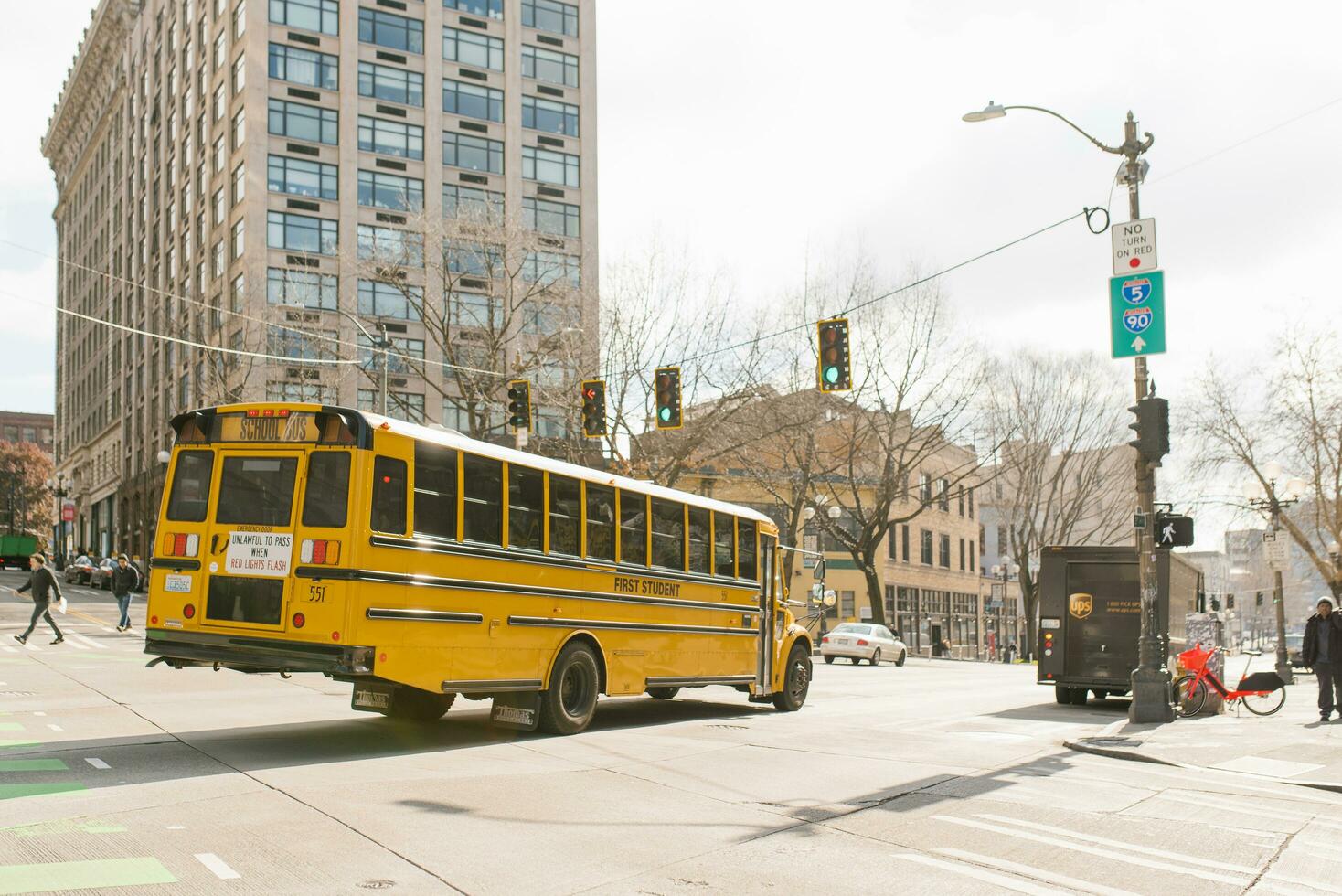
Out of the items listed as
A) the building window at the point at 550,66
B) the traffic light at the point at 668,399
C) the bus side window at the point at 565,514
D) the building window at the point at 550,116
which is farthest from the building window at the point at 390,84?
the bus side window at the point at 565,514

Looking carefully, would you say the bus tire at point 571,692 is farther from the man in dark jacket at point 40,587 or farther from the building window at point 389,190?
the building window at point 389,190

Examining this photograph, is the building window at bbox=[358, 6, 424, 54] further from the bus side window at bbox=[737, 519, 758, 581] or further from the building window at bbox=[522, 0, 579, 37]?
the bus side window at bbox=[737, 519, 758, 581]

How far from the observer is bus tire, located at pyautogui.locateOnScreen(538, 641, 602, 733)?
13.5 meters

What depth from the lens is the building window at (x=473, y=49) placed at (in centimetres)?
6644

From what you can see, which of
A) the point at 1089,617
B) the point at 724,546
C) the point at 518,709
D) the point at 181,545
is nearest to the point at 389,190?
the point at 1089,617

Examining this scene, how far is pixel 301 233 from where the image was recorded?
60.8m

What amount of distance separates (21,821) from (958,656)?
6198 cm

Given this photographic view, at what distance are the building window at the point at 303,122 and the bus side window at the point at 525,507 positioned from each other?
2101 inches

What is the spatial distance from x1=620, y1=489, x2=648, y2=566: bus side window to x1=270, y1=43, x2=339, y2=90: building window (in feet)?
175

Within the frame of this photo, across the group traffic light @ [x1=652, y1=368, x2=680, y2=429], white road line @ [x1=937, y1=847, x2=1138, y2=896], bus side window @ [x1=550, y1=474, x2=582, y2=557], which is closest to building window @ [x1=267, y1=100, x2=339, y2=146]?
traffic light @ [x1=652, y1=368, x2=680, y2=429]

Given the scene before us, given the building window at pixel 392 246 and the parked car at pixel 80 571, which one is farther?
the parked car at pixel 80 571

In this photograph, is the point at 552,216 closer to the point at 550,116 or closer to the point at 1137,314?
the point at 550,116

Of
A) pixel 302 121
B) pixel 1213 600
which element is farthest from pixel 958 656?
pixel 302 121

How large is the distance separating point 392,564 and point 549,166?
59.7 m
